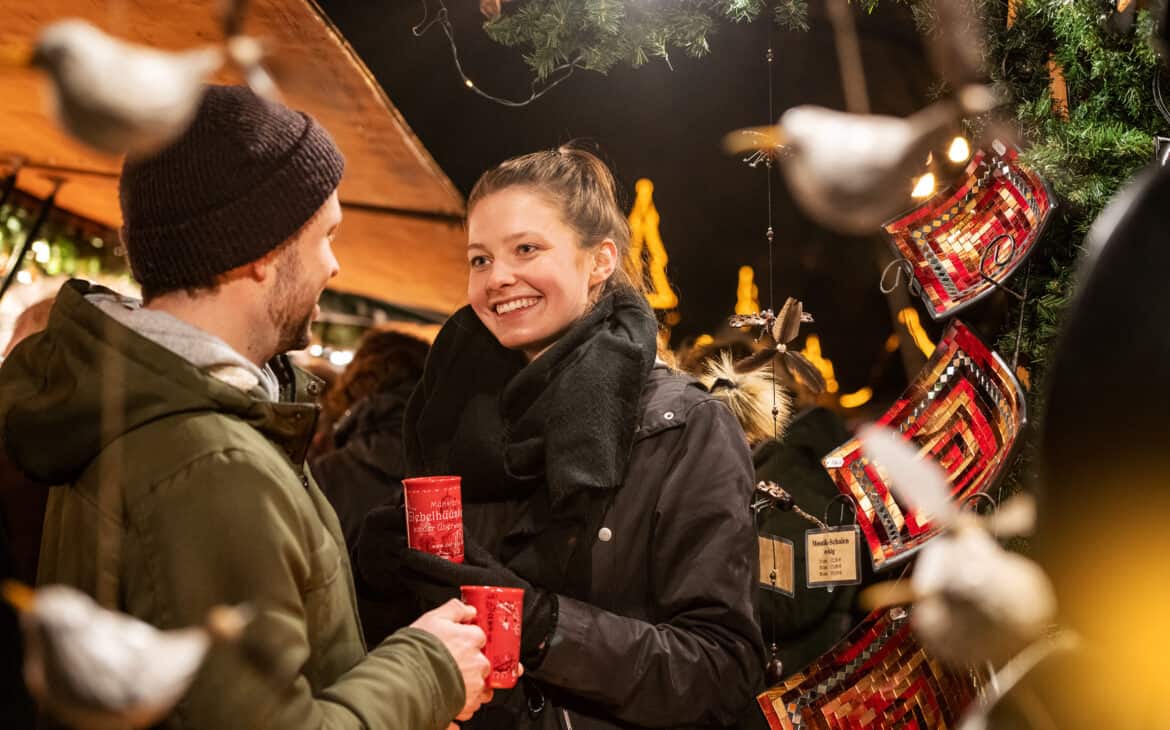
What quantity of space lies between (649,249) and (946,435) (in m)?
1.24

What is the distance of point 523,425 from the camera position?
241 centimetres

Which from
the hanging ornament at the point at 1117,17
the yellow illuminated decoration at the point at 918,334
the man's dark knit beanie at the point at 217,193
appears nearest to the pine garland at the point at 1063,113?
the hanging ornament at the point at 1117,17

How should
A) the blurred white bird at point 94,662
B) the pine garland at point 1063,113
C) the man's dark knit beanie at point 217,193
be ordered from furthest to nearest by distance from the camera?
the pine garland at point 1063,113 < the man's dark knit beanie at point 217,193 < the blurred white bird at point 94,662

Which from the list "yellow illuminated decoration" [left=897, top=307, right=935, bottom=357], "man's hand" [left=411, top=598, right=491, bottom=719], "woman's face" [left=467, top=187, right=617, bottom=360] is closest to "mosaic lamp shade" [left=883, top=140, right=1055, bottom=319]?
"yellow illuminated decoration" [left=897, top=307, right=935, bottom=357]

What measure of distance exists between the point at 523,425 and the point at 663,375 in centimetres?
35

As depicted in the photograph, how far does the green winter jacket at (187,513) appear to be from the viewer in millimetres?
1412

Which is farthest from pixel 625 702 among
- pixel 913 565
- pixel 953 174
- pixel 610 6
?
pixel 610 6

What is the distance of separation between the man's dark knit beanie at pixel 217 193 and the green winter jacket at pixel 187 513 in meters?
0.14

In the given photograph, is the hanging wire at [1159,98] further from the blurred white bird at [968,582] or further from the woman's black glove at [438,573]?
the woman's black glove at [438,573]

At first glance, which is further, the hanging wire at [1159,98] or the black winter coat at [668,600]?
the hanging wire at [1159,98]

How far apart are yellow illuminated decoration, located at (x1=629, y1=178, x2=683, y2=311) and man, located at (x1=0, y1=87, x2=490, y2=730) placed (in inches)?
49.5

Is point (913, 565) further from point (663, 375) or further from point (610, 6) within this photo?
point (610, 6)

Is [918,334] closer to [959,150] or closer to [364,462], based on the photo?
[959,150]

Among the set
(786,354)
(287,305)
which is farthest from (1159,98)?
(287,305)
